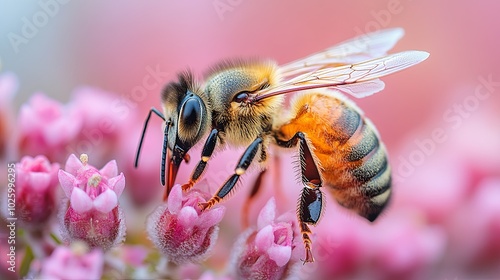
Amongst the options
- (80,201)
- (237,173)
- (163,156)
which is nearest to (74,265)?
(80,201)

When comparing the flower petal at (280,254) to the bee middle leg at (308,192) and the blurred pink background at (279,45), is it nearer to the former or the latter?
the bee middle leg at (308,192)

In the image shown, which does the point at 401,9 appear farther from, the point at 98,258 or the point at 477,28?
the point at 98,258

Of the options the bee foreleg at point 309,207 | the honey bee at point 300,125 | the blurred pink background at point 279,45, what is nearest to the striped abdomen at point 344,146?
the honey bee at point 300,125

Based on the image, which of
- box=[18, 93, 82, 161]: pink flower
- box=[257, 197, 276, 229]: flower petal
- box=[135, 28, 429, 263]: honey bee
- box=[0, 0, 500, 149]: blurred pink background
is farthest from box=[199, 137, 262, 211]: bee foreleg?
box=[0, 0, 500, 149]: blurred pink background

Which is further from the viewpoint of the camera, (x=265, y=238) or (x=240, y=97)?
(x=240, y=97)

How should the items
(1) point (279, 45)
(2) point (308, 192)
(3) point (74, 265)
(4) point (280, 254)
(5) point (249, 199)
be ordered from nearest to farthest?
(3) point (74, 265), (4) point (280, 254), (2) point (308, 192), (5) point (249, 199), (1) point (279, 45)

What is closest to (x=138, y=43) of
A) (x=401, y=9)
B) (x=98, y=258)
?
(x=401, y=9)

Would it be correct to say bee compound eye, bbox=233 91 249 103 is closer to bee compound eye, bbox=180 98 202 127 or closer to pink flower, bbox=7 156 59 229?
bee compound eye, bbox=180 98 202 127

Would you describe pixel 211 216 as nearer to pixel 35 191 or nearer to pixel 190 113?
pixel 190 113
